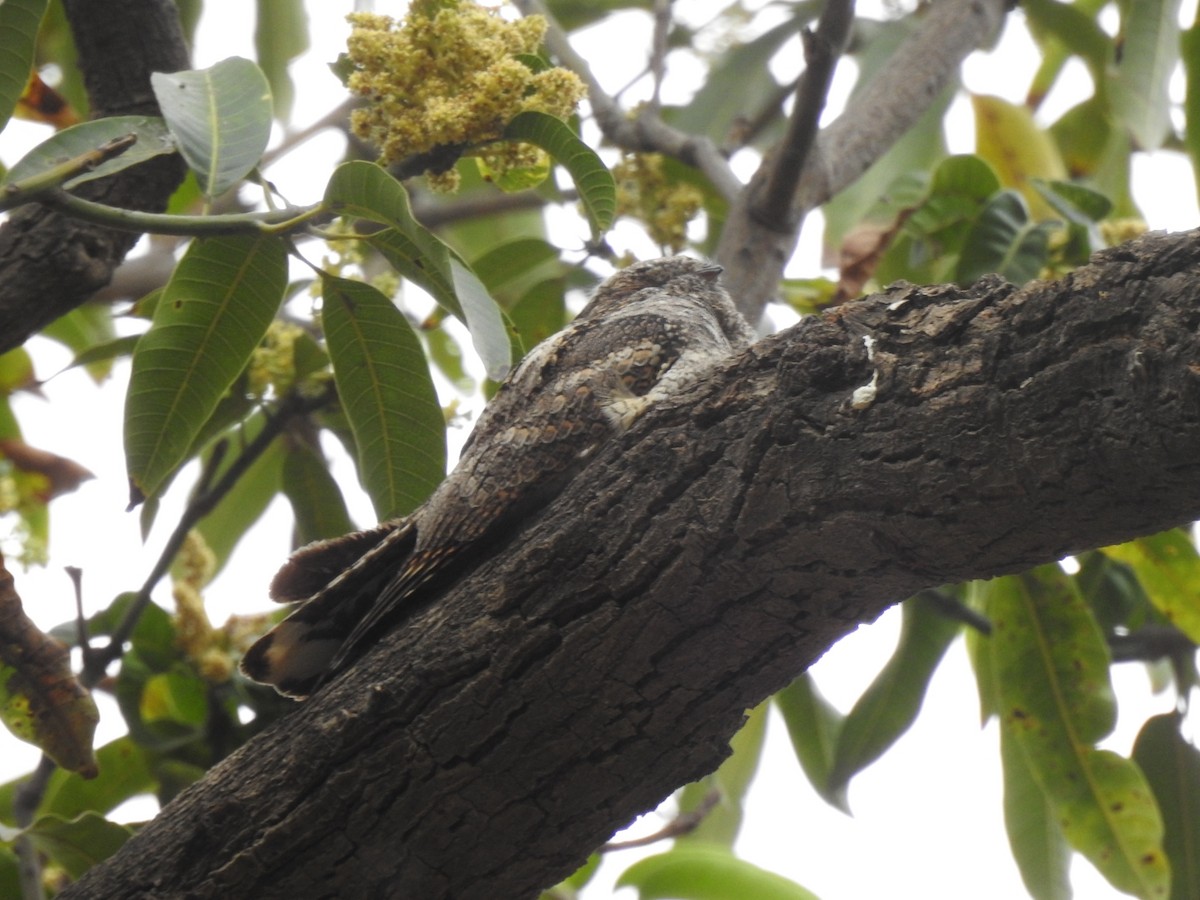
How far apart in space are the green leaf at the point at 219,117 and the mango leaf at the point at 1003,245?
1.81m

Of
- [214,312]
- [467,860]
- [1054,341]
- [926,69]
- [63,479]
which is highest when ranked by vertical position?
[926,69]

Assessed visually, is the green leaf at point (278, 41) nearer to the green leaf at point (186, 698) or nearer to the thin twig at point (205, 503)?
the thin twig at point (205, 503)

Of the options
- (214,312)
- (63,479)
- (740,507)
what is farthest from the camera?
(63,479)

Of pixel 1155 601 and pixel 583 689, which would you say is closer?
pixel 583 689

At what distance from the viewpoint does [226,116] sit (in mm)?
1643

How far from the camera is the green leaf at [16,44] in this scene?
1.72 m

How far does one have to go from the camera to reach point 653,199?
3.09 meters

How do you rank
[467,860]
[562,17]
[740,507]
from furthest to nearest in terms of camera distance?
[562,17], [467,860], [740,507]

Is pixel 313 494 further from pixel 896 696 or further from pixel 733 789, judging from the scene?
pixel 733 789

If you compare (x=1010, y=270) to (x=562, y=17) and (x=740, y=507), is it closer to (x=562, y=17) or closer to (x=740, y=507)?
(x=740, y=507)

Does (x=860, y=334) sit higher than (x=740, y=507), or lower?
higher

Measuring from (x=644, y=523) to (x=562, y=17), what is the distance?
3.34 metres

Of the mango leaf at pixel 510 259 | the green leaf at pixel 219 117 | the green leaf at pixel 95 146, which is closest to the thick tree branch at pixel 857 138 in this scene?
the mango leaf at pixel 510 259

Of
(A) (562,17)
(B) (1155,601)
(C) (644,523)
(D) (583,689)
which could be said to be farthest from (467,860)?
(A) (562,17)
